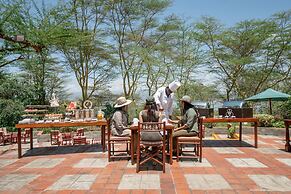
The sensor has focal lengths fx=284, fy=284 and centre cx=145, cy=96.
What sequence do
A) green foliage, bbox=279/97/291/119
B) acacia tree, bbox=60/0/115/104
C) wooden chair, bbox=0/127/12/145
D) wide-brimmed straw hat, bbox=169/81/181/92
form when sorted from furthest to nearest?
acacia tree, bbox=60/0/115/104 < green foliage, bbox=279/97/291/119 < wooden chair, bbox=0/127/12/145 < wide-brimmed straw hat, bbox=169/81/181/92

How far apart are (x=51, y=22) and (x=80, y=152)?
24.2 ft

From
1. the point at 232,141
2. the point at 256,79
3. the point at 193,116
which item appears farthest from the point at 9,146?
the point at 256,79

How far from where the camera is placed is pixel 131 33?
16.2 metres

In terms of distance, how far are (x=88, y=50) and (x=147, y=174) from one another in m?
11.6

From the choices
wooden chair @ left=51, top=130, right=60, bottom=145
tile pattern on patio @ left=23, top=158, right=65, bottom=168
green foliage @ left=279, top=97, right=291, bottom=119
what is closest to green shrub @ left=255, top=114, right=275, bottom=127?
green foliage @ left=279, top=97, right=291, bottom=119

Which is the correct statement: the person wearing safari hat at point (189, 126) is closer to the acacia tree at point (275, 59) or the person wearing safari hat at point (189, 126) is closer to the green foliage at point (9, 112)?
the green foliage at point (9, 112)

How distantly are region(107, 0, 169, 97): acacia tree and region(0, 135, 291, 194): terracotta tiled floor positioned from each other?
9959 mm

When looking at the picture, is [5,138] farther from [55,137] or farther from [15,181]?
[15,181]

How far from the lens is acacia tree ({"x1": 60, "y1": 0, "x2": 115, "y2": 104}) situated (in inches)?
562

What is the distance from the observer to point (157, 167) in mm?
4816

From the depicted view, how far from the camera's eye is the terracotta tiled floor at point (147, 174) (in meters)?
3.73

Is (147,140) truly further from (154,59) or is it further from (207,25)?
(207,25)

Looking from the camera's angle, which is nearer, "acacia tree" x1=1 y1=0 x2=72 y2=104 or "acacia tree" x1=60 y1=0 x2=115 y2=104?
"acacia tree" x1=1 y1=0 x2=72 y2=104

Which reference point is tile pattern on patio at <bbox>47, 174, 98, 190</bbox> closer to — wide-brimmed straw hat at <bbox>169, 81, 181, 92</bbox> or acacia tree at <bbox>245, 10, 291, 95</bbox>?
wide-brimmed straw hat at <bbox>169, 81, 181, 92</bbox>
